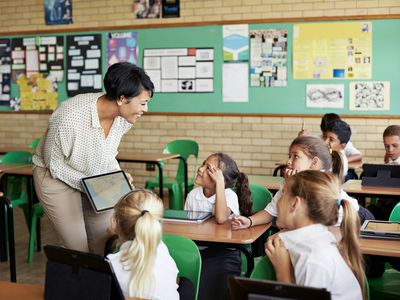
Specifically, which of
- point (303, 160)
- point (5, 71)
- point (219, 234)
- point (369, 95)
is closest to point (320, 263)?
point (219, 234)

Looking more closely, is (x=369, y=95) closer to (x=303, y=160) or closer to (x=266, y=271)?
(x=303, y=160)

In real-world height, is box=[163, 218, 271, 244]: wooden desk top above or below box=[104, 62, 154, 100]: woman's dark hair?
below

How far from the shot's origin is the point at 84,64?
8000 mm

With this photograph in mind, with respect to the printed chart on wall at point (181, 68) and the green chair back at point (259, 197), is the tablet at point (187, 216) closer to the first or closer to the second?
the green chair back at point (259, 197)

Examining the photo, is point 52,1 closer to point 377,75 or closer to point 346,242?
point 377,75

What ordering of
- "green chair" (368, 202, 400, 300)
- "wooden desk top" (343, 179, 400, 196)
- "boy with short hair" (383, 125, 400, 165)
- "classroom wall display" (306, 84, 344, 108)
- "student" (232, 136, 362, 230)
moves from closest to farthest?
"green chair" (368, 202, 400, 300) → "student" (232, 136, 362, 230) → "wooden desk top" (343, 179, 400, 196) → "boy with short hair" (383, 125, 400, 165) → "classroom wall display" (306, 84, 344, 108)

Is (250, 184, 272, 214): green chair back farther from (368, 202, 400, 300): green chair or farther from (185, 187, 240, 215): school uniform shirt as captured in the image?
(368, 202, 400, 300): green chair

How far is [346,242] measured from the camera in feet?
7.17

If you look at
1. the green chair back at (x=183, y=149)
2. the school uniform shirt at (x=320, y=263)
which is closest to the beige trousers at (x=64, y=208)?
the school uniform shirt at (x=320, y=263)

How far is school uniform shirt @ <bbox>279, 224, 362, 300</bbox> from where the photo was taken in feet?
6.59

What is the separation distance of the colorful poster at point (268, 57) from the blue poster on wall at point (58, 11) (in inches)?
102

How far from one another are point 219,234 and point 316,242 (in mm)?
961

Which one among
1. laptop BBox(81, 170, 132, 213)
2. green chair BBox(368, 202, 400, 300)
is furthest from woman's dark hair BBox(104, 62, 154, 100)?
green chair BBox(368, 202, 400, 300)

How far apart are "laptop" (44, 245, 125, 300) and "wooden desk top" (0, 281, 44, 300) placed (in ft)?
0.24
